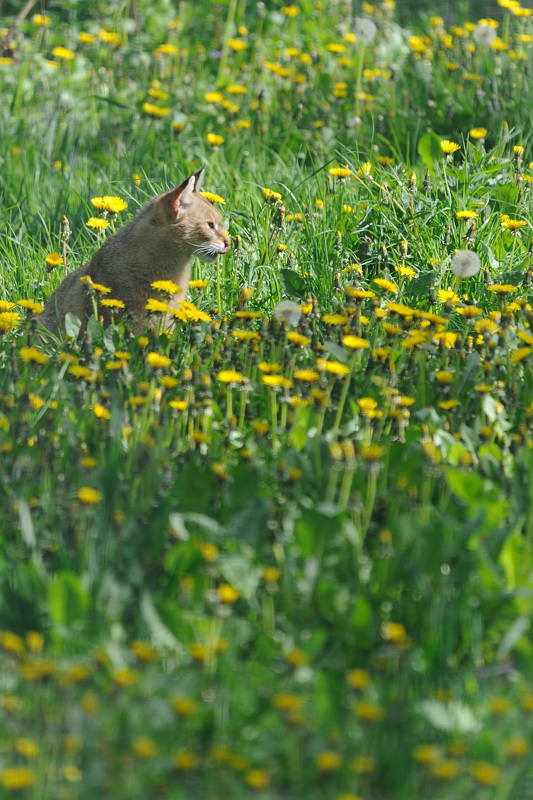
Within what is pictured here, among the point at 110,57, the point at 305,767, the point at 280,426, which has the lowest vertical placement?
the point at 110,57

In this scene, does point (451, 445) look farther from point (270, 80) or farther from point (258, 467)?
point (270, 80)

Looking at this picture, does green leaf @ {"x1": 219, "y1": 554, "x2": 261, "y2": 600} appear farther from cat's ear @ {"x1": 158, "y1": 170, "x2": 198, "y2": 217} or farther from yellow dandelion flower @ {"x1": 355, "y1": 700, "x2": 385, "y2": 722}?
cat's ear @ {"x1": 158, "y1": 170, "x2": 198, "y2": 217}

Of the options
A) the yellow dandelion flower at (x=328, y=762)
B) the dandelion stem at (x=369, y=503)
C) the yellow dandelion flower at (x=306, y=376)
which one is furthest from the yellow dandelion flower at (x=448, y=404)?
the yellow dandelion flower at (x=328, y=762)

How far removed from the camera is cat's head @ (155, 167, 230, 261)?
13.4 feet

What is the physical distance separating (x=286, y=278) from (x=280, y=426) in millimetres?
1208

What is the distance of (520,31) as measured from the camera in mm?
6949

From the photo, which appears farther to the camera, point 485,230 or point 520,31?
point 520,31

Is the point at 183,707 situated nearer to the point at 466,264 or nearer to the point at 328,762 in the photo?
the point at 328,762

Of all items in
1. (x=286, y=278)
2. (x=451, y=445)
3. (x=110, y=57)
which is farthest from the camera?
(x=110, y=57)

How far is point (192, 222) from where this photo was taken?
4.16 metres

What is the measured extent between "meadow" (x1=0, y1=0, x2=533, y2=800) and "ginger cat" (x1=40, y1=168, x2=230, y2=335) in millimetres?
148

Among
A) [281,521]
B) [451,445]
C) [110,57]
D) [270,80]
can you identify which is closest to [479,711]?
[281,521]

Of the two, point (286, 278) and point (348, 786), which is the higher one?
point (348, 786)

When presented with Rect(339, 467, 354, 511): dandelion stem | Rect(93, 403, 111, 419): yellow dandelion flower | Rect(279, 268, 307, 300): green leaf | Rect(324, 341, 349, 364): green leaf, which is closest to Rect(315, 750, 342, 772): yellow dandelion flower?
Rect(339, 467, 354, 511): dandelion stem
